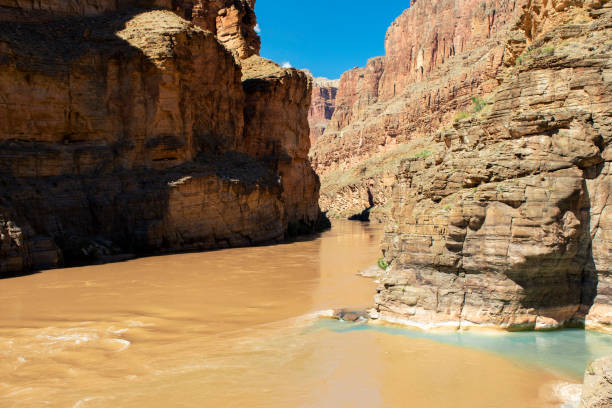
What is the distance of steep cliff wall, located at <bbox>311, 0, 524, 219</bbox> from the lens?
75188mm

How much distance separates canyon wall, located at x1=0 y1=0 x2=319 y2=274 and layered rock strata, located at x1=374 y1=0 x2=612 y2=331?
48.7 ft

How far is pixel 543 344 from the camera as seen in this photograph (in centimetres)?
704

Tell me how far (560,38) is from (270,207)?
853 inches

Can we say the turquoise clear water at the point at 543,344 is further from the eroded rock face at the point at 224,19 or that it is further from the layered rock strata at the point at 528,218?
the eroded rock face at the point at 224,19

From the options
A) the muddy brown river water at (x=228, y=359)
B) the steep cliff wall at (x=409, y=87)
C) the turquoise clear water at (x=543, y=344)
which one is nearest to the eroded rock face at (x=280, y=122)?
the muddy brown river water at (x=228, y=359)

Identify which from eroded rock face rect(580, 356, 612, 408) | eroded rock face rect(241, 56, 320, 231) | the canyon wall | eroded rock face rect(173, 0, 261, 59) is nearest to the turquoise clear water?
eroded rock face rect(580, 356, 612, 408)

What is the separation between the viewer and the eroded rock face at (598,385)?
4109 millimetres

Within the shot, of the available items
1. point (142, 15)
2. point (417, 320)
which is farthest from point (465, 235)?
point (142, 15)

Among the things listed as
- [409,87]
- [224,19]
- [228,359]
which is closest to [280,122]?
[224,19]

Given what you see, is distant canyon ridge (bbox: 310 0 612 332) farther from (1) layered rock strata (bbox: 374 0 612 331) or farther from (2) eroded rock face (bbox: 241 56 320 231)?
(2) eroded rock face (bbox: 241 56 320 231)

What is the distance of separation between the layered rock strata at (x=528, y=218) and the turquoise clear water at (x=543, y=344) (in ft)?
0.75

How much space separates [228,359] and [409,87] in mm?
107601

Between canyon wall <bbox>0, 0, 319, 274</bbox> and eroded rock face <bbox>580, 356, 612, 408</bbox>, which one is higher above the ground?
canyon wall <bbox>0, 0, 319, 274</bbox>

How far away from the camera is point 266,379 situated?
6145mm
